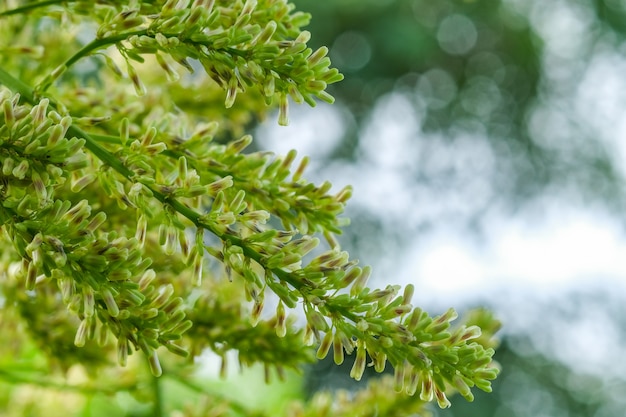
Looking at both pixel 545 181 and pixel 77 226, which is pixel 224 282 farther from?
pixel 545 181

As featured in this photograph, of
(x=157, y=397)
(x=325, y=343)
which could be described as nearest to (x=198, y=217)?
(x=325, y=343)

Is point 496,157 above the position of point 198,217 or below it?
above

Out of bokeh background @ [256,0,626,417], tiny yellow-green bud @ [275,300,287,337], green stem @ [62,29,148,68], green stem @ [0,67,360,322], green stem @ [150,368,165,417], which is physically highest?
bokeh background @ [256,0,626,417]

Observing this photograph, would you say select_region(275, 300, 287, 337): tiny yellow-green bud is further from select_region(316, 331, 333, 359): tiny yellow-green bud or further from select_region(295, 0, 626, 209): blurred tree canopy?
select_region(295, 0, 626, 209): blurred tree canopy

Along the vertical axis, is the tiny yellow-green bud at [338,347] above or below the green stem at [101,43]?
below

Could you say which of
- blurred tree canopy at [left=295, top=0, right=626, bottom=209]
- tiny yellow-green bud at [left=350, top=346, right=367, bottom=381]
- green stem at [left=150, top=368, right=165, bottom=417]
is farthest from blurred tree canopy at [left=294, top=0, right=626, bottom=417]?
tiny yellow-green bud at [left=350, top=346, right=367, bottom=381]

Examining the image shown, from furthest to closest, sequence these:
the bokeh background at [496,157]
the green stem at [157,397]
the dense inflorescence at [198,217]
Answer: the bokeh background at [496,157], the green stem at [157,397], the dense inflorescence at [198,217]

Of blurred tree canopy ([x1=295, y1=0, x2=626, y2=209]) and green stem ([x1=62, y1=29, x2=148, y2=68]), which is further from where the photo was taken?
blurred tree canopy ([x1=295, y1=0, x2=626, y2=209])

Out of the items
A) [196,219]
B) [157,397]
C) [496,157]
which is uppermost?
[496,157]

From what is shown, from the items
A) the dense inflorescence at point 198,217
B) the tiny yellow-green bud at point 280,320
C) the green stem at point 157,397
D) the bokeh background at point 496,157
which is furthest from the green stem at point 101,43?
the bokeh background at point 496,157

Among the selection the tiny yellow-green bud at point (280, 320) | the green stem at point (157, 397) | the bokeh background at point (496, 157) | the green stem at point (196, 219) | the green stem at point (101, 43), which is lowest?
the green stem at point (157, 397)

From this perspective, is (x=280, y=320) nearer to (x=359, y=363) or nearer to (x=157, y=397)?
(x=359, y=363)

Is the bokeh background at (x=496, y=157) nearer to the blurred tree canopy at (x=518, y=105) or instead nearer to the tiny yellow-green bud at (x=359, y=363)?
the blurred tree canopy at (x=518, y=105)

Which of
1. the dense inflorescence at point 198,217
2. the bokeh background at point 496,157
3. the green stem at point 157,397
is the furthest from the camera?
the bokeh background at point 496,157
